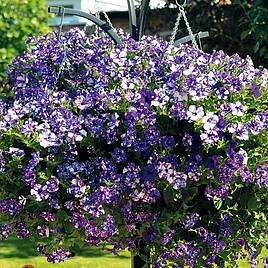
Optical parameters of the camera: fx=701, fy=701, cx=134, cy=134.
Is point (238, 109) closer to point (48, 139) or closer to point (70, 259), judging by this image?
point (48, 139)

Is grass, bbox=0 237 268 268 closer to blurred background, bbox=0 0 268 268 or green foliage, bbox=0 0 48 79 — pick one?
blurred background, bbox=0 0 268 268

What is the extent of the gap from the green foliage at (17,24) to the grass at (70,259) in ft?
6.70

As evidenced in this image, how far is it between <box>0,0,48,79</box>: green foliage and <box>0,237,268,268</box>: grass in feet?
6.70

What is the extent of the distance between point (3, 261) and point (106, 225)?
374 centimetres

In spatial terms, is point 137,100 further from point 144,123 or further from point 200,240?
point 200,240

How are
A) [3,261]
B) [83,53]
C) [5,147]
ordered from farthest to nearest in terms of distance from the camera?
1. [3,261]
2. [83,53]
3. [5,147]

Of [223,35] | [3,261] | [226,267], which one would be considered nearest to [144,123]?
[226,267]

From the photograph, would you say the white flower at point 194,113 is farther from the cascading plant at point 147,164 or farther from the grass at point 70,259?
the grass at point 70,259

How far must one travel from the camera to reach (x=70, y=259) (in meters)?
5.97

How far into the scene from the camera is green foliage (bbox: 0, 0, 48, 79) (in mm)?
7508

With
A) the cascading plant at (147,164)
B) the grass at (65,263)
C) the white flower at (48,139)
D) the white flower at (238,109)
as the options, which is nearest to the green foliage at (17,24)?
the grass at (65,263)

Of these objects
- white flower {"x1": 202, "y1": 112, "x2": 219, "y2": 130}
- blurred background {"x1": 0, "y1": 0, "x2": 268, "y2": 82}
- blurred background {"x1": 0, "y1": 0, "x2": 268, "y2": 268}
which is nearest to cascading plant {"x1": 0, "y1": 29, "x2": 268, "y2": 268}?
white flower {"x1": 202, "y1": 112, "x2": 219, "y2": 130}

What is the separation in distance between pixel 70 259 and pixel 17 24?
9.44ft

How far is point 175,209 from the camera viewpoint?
8.25 feet
